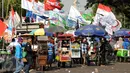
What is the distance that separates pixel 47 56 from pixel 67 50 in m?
2.16

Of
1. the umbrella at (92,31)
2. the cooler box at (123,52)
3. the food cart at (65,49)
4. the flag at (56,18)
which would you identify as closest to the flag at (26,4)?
the flag at (56,18)

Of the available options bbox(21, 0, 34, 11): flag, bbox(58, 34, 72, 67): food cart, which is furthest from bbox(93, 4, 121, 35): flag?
bbox(21, 0, 34, 11): flag

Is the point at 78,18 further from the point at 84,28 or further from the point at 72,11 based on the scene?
the point at 84,28

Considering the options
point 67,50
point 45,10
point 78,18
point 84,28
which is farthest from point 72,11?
point 67,50

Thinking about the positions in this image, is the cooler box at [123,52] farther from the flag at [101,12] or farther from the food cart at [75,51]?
the food cart at [75,51]

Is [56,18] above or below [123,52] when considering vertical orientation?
above

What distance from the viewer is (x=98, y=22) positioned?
98.2 feet

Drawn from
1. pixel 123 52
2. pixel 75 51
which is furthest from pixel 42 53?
pixel 123 52

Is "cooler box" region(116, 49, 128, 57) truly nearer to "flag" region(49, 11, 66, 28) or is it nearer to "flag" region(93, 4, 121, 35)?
"flag" region(93, 4, 121, 35)

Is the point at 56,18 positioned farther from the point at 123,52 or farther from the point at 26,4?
the point at 123,52

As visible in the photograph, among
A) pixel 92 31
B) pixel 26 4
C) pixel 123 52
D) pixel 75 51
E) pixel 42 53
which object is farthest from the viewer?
pixel 123 52

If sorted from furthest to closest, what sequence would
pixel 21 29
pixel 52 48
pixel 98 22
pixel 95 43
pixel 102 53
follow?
pixel 21 29, pixel 98 22, pixel 95 43, pixel 102 53, pixel 52 48

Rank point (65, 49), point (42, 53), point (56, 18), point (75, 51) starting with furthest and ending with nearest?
point (56, 18) → point (75, 51) → point (65, 49) → point (42, 53)

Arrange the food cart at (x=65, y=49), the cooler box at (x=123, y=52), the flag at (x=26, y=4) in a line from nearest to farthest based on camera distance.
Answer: the food cart at (x=65, y=49) < the flag at (x=26, y=4) < the cooler box at (x=123, y=52)
